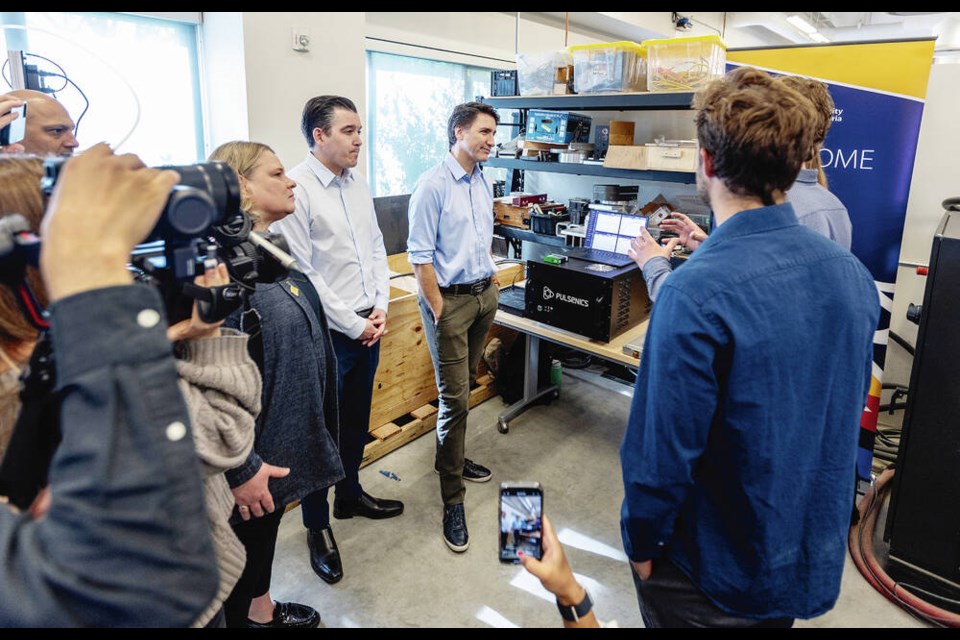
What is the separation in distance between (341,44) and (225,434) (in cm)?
270

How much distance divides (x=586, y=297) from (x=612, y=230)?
1.62 ft

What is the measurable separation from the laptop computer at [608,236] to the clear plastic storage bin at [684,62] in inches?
23.6

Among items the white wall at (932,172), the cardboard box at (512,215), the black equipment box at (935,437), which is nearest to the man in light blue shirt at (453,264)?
the cardboard box at (512,215)

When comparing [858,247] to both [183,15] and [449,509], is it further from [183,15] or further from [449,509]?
[183,15]

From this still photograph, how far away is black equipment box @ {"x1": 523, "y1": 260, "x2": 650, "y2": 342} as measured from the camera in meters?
2.51

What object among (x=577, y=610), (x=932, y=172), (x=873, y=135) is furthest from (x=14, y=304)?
(x=932, y=172)

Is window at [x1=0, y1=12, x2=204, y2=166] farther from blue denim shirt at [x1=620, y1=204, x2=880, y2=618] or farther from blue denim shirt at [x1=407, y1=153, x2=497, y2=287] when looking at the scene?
blue denim shirt at [x1=620, y1=204, x2=880, y2=618]

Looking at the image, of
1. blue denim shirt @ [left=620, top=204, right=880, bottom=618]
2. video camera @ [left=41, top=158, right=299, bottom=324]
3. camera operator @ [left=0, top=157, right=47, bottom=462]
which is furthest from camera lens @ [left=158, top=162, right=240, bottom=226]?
blue denim shirt @ [left=620, top=204, right=880, bottom=618]

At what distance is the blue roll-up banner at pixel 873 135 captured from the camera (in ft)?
7.94

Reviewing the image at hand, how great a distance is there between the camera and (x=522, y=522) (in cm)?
97

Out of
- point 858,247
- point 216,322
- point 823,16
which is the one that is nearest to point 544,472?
point 858,247

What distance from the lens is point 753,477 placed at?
102 cm

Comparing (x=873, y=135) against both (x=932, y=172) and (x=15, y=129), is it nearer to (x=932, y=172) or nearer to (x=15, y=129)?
(x=932, y=172)

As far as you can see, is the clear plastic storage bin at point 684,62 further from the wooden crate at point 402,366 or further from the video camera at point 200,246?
the video camera at point 200,246
